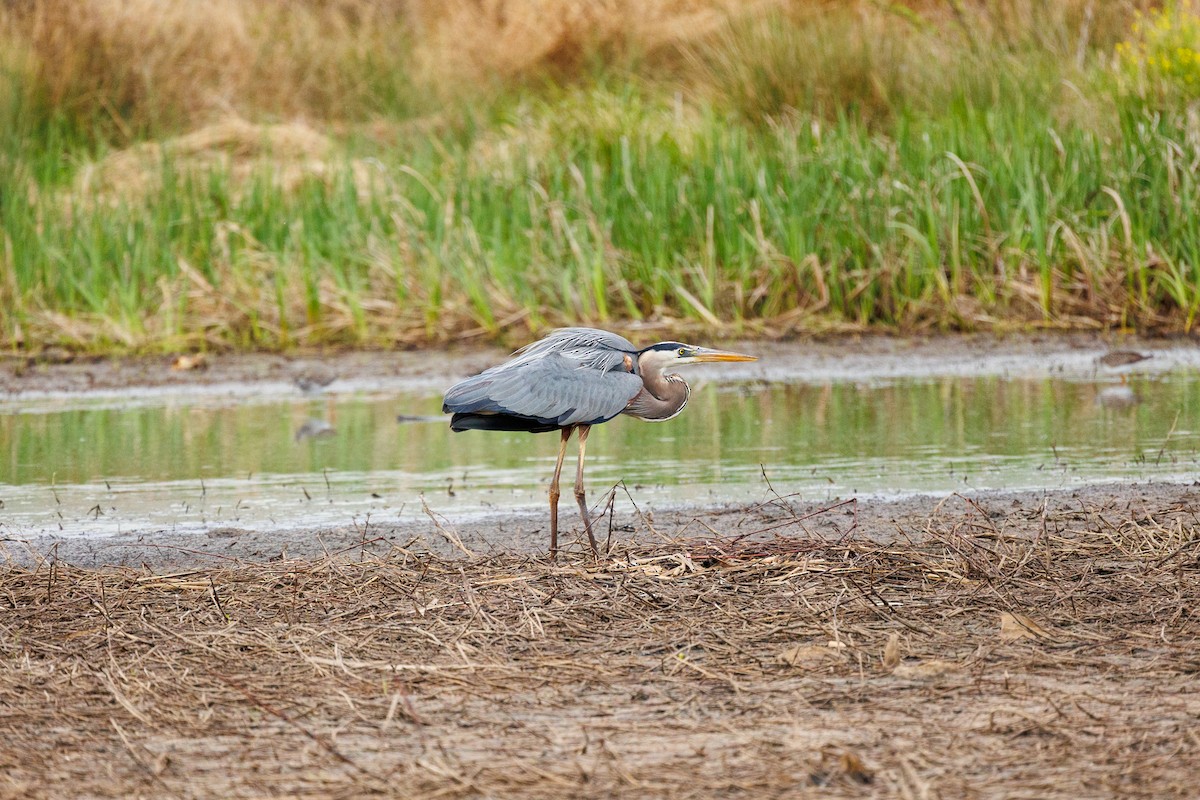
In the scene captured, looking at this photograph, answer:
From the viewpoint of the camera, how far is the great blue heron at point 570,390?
496cm

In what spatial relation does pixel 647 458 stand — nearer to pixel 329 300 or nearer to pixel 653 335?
pixel 653 335

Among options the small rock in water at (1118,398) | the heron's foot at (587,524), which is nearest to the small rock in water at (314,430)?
the heron's foot at (587,524)

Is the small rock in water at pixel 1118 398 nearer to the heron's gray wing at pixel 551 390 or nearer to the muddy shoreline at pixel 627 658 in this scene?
the muddy shoreline at pixel 627 658

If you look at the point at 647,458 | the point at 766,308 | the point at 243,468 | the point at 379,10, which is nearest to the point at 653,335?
the point at 766,308

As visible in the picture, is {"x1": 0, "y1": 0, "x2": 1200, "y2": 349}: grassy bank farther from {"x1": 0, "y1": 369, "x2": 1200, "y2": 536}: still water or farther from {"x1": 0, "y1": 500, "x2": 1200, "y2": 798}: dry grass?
{"x1": 0, "y1": 500, "x2": 1200, "y2": 798}: dry grass

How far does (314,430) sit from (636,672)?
4.82 metres

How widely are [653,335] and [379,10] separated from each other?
1399cm

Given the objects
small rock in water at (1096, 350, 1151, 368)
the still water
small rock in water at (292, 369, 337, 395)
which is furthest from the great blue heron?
small rock in water at (1096, 350, 1151, 368)

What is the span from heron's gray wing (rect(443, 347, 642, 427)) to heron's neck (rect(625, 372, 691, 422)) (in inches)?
4.5

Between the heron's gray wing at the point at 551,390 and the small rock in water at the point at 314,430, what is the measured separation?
3138 mm

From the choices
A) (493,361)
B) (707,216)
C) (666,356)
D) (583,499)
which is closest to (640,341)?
(493,361)

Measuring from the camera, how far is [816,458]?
705 centimetres

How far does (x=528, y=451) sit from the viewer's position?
807 centimetres

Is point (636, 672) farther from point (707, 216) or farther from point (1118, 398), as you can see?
point (707, 216)
